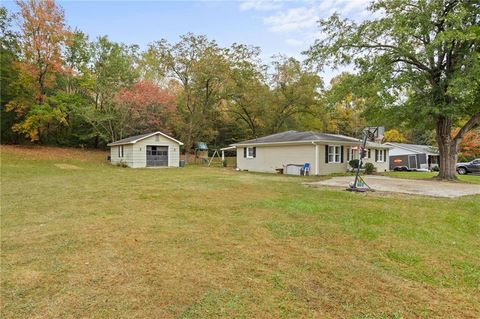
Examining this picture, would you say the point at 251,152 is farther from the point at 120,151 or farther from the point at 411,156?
the point at 411,156

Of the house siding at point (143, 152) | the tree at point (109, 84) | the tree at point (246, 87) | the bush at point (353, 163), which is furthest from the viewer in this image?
the tree at point (246, 87)

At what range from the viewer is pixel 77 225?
5.25 meters

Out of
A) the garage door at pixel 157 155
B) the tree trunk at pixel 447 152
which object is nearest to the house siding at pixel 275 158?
the garage door at pixel 157 155

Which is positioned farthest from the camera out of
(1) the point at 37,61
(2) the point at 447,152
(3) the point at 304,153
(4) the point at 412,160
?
(4) the point at 412,160

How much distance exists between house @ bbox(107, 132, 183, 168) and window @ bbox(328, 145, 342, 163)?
38.8 ft

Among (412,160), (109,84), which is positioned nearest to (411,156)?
(412,160)

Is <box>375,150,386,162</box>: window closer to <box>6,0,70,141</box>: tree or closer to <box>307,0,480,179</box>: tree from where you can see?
<box>307,0,480,179</box>: tree

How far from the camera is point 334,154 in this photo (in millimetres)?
18469

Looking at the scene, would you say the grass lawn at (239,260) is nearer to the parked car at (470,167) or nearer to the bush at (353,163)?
the bush at (353,163)

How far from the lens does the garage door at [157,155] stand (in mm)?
22069

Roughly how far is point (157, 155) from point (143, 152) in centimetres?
124

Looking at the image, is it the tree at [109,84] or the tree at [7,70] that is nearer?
the tree at [7,70]

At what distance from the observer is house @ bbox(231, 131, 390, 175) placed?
57.3ft

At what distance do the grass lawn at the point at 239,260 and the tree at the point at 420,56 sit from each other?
7.57 m
